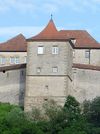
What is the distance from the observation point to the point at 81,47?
141125mm

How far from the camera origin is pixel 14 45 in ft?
466

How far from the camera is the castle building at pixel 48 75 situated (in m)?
133

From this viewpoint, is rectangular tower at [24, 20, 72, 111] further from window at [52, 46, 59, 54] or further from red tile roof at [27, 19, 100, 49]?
red tile roof at [27, 19, 100, 49]

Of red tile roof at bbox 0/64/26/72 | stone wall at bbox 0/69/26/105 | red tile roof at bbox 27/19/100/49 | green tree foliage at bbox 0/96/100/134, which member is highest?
red tile roof at bbox 27/19/100/49

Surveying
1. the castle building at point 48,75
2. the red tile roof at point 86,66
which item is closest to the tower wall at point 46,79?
the castle building at point 48,75

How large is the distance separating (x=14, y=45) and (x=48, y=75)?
9623 mm

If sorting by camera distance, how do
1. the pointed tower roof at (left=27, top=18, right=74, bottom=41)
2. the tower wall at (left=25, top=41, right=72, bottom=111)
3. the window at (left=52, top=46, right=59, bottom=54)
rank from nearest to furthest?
the tower wall at (left=25, top=41, right=72, bottom=111), the window at (left=52, top=46, right=59, bottom=54), the pointed tower roof at (left=27, top=18, right=74, bottom=41)

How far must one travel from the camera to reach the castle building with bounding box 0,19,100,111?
132875mm

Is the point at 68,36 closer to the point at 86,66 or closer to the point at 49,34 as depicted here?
the point at 49,34

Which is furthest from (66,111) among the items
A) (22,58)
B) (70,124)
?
(22,58)

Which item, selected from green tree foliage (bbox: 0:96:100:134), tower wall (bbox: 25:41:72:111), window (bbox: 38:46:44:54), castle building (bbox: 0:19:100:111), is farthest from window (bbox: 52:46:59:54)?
green tree foliage (bbox: 0:96:100:134)

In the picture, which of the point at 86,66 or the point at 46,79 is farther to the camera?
the point at 86,66

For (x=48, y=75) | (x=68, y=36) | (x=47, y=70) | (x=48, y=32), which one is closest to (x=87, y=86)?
(x=48, y=75)

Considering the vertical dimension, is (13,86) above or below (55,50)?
below
